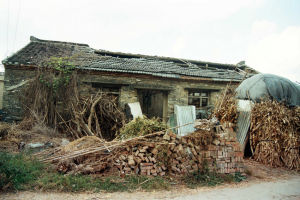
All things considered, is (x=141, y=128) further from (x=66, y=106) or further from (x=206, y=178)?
(x=66, y=106)

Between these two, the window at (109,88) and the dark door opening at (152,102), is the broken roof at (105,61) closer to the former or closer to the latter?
the window at (109,88)

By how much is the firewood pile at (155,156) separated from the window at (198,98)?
605 cm

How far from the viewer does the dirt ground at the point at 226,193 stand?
353 cm

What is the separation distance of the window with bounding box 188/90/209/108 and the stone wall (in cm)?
35

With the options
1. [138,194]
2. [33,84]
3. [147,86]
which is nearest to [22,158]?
[138,194]

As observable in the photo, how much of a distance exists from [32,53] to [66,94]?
127 inches

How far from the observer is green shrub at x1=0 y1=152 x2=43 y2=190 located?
364 centimetres

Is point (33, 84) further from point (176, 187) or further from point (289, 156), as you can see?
point (289, 156)

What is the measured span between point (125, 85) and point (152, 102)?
10.4ft

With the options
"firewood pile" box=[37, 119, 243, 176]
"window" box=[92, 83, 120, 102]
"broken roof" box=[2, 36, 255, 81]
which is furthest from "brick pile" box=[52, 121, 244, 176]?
"window" box=[92, 83, 120, 102]

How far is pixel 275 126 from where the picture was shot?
606cm

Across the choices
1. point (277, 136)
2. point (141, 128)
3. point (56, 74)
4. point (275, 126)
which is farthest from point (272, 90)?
point (56, 74)

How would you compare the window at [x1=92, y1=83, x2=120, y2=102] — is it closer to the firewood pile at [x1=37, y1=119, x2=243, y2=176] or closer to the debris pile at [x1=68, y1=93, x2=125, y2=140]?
the debris pile at [x1=68, y1=93, x2=125, y2=140]

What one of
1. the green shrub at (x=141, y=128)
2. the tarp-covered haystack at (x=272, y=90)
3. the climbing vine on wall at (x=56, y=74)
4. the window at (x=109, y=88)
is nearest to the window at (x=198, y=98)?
the tarp-covered haystack at (x=272, y=90)
